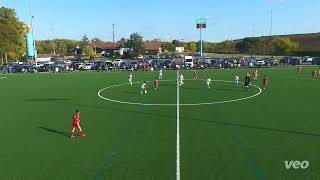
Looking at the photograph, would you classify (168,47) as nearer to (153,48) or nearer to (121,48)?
(153,48)

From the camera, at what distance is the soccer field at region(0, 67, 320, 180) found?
1460cm

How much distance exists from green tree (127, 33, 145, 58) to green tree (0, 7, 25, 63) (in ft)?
118

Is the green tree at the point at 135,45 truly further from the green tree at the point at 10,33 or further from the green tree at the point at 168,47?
the green tree at the point at 168,47

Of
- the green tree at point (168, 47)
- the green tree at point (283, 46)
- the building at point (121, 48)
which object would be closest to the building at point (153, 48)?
the building at point (121, 48)

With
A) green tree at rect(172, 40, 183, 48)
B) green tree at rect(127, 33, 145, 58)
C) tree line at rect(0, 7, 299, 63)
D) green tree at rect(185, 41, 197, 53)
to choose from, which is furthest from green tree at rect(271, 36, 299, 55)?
green tree at rect(172, 40, 183, 48)

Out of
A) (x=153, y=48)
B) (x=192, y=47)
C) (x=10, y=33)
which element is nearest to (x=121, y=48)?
(x=153, y=48)

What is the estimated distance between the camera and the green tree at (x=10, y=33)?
87000 mm

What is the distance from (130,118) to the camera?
24.1m

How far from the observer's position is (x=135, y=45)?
398ft

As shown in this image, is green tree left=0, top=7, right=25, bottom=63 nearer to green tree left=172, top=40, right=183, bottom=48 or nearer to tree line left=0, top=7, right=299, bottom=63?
tree line left=0, top=7, right=299, bottom=63

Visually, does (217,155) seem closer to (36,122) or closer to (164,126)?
(164,126)

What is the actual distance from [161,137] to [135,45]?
104m

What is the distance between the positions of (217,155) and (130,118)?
921 cm

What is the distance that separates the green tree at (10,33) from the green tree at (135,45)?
35.9 meters
